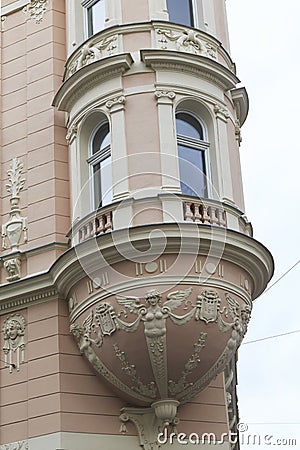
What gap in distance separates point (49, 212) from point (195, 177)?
2.81 metres

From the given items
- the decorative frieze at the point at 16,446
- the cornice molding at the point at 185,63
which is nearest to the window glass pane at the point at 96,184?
the cornice molding at the point at 185,63

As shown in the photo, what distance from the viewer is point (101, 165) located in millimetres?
15547

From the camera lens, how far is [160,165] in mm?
14492

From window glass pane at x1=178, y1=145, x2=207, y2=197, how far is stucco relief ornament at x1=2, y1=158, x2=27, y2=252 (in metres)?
3.24

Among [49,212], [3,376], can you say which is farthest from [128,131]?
[3,376]

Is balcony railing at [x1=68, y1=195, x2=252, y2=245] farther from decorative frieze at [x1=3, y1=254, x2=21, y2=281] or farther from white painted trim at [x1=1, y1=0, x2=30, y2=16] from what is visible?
white painted trim at [x1=1, y1=0, x2=30, y2=16]

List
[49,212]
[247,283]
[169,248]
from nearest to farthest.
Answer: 1. [169,248]
2. [247,283]
3. [49,212]

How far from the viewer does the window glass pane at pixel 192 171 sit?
14.8 metres

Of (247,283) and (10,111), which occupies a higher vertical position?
(10,111)

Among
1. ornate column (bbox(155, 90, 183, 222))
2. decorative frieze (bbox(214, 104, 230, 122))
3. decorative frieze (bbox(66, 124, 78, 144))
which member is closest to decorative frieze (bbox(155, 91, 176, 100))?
ornate column (bbox(155, 90, 183, 222))

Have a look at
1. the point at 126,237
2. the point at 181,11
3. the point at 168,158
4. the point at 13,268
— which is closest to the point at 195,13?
the point at 181,11

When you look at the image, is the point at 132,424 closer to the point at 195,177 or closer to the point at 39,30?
the point at 195,177

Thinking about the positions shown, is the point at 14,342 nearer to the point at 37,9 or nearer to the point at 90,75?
the point at 90,75

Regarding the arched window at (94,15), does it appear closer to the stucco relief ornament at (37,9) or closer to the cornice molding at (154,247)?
the stucco relief ornament at (37,9)
